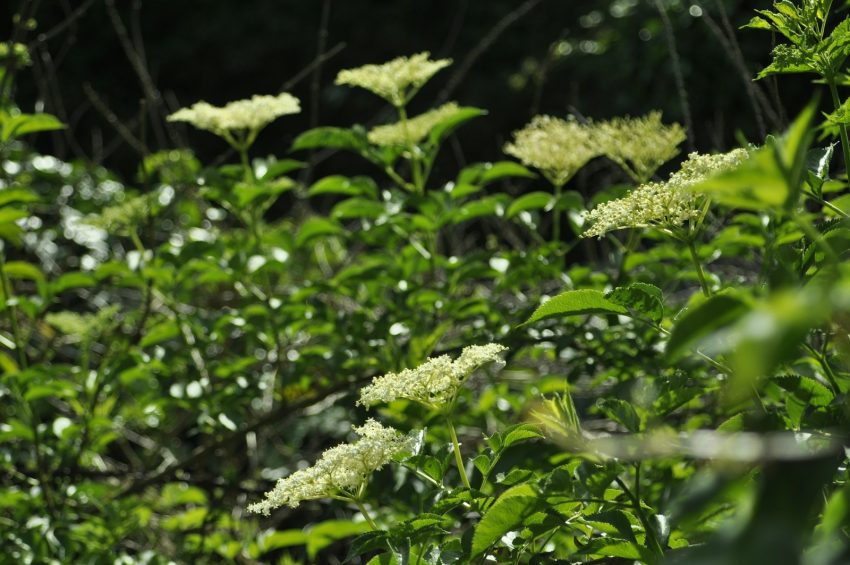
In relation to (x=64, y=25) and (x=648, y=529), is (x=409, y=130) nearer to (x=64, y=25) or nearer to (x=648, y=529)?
(x=64, y=25)

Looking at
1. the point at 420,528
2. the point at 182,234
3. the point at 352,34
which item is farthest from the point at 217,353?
the point at 352,34

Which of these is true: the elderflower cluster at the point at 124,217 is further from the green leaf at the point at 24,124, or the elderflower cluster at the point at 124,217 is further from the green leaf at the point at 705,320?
the green leaf at the point at 705,320

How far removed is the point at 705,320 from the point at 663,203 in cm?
55

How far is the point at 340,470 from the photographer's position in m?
1.10

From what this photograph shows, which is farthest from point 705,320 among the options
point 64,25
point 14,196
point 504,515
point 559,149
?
point 64,25

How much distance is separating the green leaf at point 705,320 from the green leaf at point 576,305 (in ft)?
1.48

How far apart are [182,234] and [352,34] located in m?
3.91

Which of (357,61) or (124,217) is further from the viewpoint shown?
(357,61)

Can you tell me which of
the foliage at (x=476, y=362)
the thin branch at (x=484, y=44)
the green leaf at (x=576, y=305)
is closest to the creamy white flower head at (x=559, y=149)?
the foliage at (x=476, y=362)

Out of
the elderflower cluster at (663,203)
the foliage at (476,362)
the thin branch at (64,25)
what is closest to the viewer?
the foliage at (476,362)

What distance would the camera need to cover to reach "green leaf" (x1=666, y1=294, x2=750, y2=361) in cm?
55

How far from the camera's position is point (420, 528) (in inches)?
39.4

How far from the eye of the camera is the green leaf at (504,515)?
3.14 ft

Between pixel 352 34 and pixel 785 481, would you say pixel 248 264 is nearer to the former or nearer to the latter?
pixel 785 481
